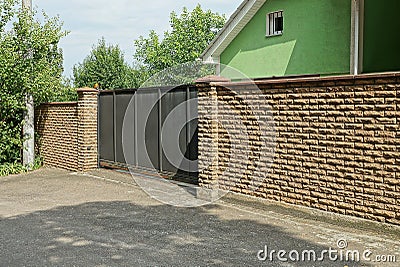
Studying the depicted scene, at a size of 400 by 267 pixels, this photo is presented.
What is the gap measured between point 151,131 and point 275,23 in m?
6.08

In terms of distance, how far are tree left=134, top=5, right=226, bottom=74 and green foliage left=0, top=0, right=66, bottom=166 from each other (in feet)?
156

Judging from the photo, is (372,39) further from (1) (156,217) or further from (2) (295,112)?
(1) (156,217)

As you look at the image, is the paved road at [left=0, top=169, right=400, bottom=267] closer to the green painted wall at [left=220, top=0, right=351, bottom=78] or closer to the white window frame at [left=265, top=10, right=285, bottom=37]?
the green painted wall at [left=220, top=0, right=351, bottom=78]

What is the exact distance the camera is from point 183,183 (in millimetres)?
9539

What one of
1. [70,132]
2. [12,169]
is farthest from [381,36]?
[12,169]

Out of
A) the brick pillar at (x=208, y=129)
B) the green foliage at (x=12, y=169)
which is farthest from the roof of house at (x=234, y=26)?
the green foliage at (x=12, y=169)

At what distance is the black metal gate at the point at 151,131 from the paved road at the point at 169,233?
1.16 m

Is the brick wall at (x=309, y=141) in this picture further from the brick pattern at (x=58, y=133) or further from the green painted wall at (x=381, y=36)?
the brick pattern at (x=58, y=133)

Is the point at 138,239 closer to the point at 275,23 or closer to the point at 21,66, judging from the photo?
the point at 21,66

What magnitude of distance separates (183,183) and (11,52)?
5.66 metres

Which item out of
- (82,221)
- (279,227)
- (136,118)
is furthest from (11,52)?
(279,227)

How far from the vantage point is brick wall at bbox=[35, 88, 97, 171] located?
12039 mm

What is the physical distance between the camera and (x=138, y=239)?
19.7 feet

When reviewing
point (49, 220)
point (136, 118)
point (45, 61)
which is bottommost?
Answer: point (49, 220)
